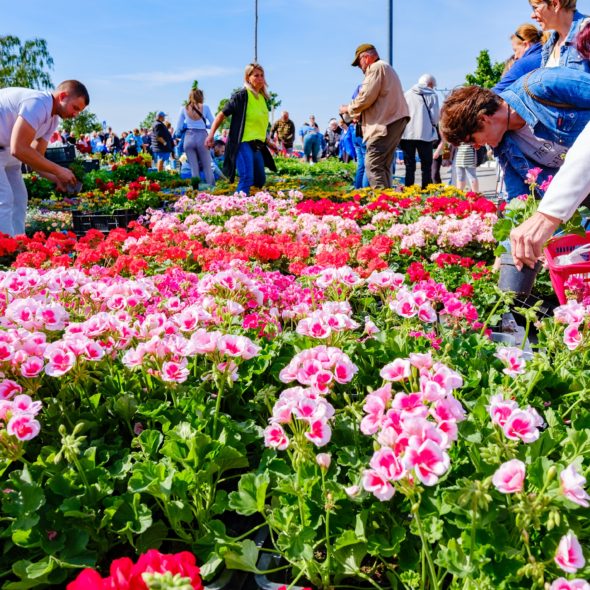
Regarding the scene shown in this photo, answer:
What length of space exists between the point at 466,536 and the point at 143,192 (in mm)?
8023

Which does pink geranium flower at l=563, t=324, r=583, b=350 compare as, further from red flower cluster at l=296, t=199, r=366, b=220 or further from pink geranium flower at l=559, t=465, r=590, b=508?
red flower cluster at l=296, t=199, r=366, b=220

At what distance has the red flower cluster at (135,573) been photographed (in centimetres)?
92

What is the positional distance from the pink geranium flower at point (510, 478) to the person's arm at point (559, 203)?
0.99 metres

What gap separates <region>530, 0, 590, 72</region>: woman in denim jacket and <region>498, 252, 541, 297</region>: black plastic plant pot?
107 centimetres

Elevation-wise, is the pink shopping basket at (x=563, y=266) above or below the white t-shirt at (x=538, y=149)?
below

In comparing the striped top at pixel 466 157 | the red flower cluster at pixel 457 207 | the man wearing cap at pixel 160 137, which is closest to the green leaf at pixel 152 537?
the red flower cluster at pixel 457 207

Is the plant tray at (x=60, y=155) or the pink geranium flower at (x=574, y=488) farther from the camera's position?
the plant tray at (x=60, y=155)

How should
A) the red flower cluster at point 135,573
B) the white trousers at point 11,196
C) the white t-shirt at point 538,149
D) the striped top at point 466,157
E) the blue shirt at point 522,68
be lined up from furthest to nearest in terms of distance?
1. the striped top at point 466,157
2. the white trousers at point 11,196
3. the blue shirt at point 522,68
4. the white t-shirt at point 538,149
5. the red flower cluster at point 135,573

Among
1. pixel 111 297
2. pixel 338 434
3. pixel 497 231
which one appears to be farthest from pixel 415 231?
pixel 338 434

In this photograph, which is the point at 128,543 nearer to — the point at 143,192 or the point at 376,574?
the point at 376,574

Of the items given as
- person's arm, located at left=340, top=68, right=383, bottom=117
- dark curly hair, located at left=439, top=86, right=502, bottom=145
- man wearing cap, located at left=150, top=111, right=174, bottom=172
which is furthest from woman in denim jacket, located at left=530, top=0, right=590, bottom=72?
man wearing cap, located at left=150, top=111, right=174, bottom=172

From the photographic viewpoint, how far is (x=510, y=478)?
1152mm

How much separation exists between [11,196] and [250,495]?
15.2 ft

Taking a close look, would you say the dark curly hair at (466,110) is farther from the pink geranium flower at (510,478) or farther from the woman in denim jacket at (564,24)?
the pink geranium flower at (510,478)
